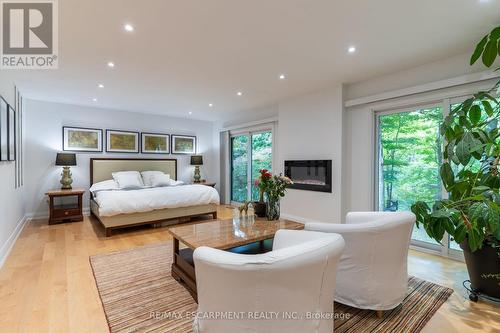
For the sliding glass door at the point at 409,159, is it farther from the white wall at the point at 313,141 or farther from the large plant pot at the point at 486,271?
the large plant pot at the point at 486,271

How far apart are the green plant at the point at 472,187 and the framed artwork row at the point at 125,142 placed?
5.74 metres

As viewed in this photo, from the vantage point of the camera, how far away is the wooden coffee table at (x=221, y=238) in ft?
7.00

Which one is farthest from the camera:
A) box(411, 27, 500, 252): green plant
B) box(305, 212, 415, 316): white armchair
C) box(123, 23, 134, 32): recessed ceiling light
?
box(123, 23, 134, 32): recessed ceiling light

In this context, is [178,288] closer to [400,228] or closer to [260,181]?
[260,181]

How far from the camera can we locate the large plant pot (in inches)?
82.9

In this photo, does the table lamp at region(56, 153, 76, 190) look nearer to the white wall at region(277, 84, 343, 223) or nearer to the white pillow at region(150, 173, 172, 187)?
the white pillow at region(150, 173, 172, 187)

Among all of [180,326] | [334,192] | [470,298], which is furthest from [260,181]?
[470,298]

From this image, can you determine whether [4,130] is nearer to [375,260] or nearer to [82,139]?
[82,139]

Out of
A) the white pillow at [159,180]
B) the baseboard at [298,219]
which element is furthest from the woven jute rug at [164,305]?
the white pillow at [159,180]

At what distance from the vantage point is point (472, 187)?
2209mm

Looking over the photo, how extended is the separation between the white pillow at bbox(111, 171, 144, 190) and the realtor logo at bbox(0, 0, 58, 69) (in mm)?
2485

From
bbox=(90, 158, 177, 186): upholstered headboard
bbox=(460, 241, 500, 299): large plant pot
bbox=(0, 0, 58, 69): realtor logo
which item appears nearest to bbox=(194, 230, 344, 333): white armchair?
bbox=(460, 241, 500, 299): large plant pot

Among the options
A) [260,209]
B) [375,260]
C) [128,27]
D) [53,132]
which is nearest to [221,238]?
[260,209]

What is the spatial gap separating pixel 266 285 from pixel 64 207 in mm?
5224
